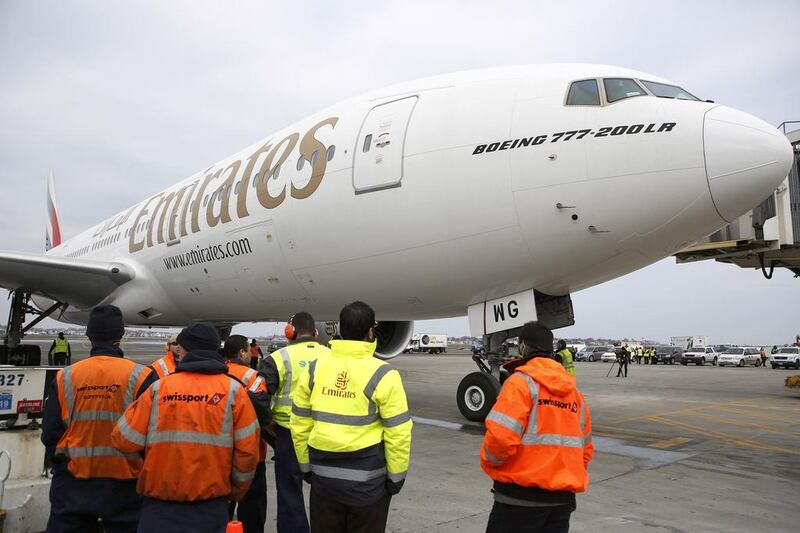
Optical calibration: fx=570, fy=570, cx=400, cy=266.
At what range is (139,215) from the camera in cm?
1327

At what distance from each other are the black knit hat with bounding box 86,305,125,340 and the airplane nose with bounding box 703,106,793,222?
16.5 ft

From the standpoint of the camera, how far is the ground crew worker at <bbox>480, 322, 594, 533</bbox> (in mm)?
2596

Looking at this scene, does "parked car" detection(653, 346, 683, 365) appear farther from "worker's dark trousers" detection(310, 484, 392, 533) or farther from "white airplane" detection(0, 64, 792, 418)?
"worker's dark trousers" detection(310, 484, 392, 533)

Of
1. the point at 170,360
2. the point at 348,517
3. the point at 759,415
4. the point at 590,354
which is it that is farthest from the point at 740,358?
the point at 348,517

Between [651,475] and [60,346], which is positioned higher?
[60,346]

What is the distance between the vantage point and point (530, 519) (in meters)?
2.61

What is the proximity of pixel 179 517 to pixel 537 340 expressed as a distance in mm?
1838

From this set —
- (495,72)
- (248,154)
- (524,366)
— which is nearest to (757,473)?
(524,366)

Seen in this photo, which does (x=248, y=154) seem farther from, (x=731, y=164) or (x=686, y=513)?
(x=686, y=513)

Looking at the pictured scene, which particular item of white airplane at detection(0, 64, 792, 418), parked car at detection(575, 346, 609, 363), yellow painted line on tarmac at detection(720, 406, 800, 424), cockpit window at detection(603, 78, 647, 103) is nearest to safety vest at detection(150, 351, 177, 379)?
white airplane at detection(0, 64, 792, 418)

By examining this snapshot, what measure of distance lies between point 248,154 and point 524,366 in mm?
8272

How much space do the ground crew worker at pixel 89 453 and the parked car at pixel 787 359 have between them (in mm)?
37876

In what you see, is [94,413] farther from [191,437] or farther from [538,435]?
[538,435]

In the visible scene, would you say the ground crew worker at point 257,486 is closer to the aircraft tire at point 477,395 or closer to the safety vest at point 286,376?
the safety vest at point 286,376
